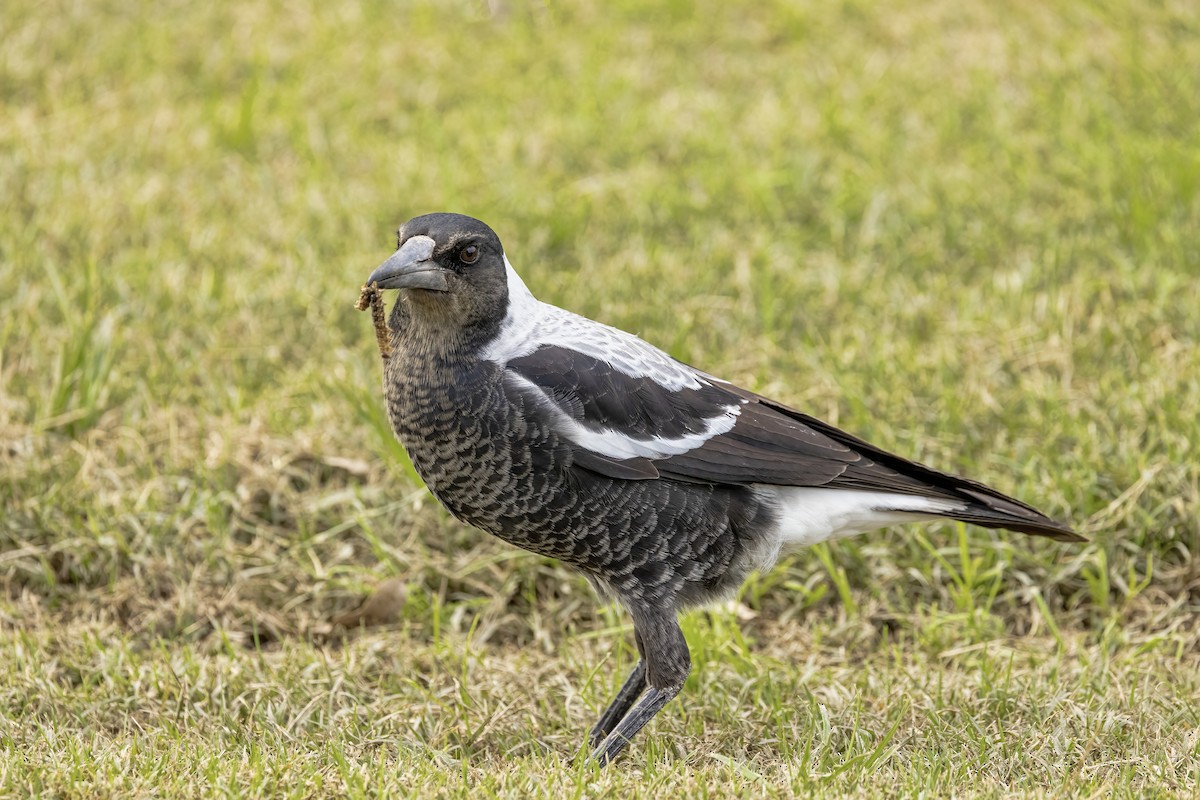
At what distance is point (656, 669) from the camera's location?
10.8 feet

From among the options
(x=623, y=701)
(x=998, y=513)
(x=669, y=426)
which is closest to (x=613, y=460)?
(x=669, y=426)

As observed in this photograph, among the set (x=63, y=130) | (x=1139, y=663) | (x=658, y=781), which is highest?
(x=63, y=130)

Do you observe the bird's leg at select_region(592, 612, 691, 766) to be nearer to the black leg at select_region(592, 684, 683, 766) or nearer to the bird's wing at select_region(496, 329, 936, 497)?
the black leg at select_region(592, 684, 683, 766)

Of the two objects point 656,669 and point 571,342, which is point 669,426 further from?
point 656,669

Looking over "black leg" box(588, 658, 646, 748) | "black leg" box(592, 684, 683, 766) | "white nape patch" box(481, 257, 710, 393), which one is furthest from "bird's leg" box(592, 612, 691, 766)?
"white nape patch" box(481, 257, 710, 393)

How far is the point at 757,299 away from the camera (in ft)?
17.2

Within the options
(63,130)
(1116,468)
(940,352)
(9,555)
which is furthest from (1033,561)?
(63,130)

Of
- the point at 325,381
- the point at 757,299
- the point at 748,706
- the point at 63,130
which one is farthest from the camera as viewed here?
the point at 63,130

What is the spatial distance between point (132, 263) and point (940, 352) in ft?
9.45

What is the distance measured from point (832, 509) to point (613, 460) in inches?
22.4

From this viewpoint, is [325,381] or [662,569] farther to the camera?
[325,381]

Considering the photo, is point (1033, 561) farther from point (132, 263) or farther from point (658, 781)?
point (132, 263)

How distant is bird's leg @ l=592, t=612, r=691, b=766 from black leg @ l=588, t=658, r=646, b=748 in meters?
0.12

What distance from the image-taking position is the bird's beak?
302cm
